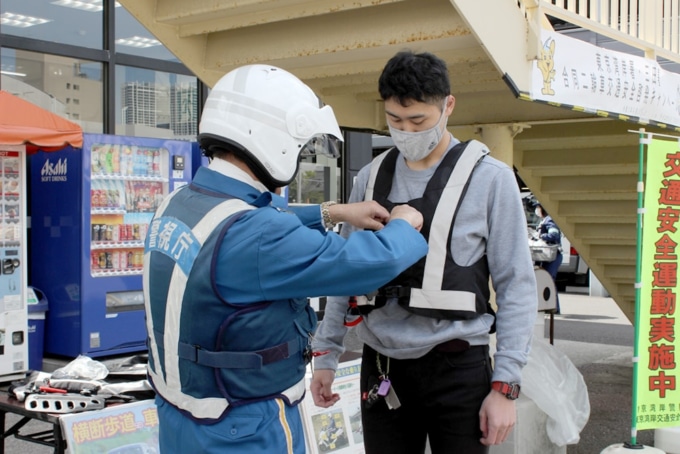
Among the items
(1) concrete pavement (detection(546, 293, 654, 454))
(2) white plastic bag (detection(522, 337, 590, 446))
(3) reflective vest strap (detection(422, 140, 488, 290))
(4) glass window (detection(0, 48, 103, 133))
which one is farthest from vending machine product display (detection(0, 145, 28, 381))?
(3) reflective vest strap (detection(422, 140, 488, 290))

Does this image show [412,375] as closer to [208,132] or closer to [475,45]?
[208,132]

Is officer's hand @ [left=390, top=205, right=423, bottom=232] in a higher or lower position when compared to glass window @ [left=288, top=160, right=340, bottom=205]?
lower

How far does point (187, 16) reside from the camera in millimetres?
4672

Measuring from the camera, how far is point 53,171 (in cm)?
756

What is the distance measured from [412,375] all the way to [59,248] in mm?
6022

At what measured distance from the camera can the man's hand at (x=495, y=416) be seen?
7.38 ft

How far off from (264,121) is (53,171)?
619cm

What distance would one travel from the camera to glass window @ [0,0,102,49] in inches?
303

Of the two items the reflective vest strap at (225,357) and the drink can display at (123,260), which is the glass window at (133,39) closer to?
the drink can display at (123,260)

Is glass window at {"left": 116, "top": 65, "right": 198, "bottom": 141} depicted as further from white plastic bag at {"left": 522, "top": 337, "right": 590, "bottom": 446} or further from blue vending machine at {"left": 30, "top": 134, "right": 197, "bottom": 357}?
white plastic bag at {"left": 522, "top": 337, "right": 590, "bottom": 446}

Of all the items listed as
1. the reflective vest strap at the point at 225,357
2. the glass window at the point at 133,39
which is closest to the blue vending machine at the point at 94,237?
the glass window at the point at 133,39

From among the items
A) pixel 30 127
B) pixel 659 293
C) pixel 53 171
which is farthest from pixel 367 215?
pixel 53 171

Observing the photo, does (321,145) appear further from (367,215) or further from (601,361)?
(601,361)

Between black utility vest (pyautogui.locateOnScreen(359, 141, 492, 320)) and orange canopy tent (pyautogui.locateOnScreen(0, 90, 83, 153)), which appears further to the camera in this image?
orange canopy tent (pyautogui.locateOnScreen(0, 90, 83, 153))
